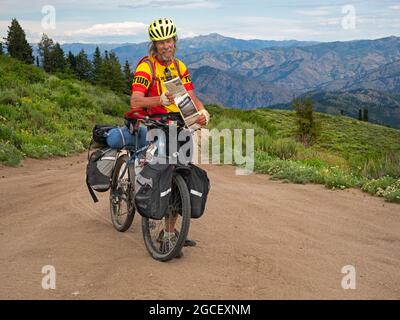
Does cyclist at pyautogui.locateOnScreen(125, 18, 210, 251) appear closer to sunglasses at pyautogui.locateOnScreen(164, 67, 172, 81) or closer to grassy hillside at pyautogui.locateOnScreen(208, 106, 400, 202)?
sunglasses at pyautogui.locateOnScreen(164, 67, 172, 81)

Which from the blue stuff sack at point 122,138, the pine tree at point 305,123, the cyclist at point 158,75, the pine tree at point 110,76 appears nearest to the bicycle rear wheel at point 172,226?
the cyclist at point 158,75

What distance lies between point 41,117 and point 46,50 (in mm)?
67074

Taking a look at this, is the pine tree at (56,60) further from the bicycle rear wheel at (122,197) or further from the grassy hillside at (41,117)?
the bicycle rear wheel at (122,197)

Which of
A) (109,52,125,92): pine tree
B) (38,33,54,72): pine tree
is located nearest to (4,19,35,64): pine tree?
(38,33,54,72): pine tree

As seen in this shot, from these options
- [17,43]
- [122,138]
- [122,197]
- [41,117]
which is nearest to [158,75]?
[122,138]

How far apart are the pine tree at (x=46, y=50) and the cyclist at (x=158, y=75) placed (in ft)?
245

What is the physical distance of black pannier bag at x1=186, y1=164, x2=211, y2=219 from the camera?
5004 millimetres

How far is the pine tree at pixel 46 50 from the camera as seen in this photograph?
77062mm

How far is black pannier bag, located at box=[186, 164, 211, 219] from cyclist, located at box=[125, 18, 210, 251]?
379 millimetres

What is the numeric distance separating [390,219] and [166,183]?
162 inches

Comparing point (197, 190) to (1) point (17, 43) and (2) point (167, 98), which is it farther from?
(1) point (17, 43)

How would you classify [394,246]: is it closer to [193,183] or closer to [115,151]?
[193,183]
